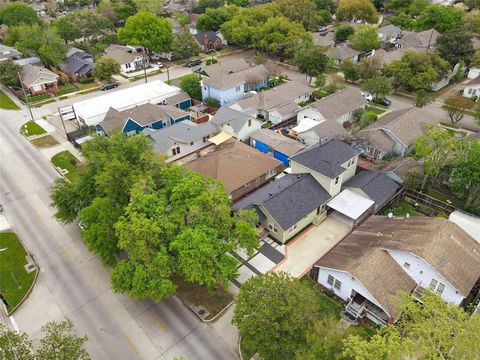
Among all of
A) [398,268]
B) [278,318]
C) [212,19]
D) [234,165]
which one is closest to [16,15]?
[212,19]

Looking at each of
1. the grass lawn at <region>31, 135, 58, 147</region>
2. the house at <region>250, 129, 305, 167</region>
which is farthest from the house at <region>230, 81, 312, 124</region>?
the grass lawn at <region>31, 135, 58, 147</region>

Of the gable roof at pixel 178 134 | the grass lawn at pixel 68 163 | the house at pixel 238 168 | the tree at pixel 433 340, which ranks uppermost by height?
the tree at pixel 433 340

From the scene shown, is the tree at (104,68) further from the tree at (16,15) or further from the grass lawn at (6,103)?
the tree at (16,15)

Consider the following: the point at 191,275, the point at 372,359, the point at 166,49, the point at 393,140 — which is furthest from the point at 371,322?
the point at 166,49

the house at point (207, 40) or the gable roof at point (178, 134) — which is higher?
the gable roof at point (178, 134)

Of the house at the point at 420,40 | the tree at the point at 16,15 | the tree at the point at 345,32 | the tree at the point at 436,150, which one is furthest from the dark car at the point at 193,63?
the tree at the point at 436,150

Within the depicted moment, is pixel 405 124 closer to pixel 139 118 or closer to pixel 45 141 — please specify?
pixel 139 118
